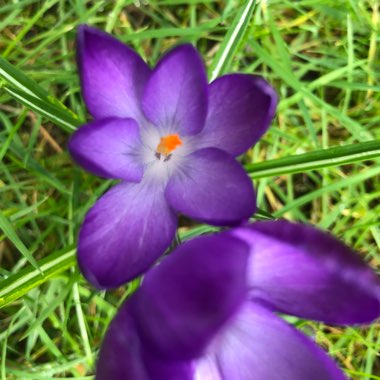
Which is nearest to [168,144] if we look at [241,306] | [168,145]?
[168,145]

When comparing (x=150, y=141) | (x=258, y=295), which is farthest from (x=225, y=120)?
(x=258, y=295)

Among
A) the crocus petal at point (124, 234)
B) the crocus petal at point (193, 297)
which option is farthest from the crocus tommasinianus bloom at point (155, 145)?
the crocus petal at point (193, 297)

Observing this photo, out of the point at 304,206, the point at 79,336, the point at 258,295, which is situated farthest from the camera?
the point at 304,206

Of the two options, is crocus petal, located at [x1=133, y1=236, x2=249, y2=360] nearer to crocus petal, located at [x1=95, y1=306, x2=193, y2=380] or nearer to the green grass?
crocus petal, located at [x1=95, y1=306, x2=193, y2=380]

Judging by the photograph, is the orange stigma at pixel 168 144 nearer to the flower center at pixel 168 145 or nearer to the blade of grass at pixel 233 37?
the flower center at pixel 168 145

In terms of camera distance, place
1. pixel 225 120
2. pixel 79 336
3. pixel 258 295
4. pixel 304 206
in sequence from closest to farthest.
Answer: pixel 258 295, pixel 225 120, pixel 79 336, pixel 304 206

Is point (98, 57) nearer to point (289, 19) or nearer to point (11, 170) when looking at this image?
point (11, 170)
